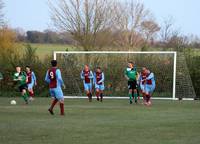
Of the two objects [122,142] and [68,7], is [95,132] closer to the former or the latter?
[122,142]

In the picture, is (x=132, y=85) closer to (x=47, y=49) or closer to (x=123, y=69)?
(x=123, y=69)

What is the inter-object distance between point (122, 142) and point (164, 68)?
74.6ft

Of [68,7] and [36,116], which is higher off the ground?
[68,7]

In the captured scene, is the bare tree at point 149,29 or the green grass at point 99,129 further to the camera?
the bare tree at point 149,29

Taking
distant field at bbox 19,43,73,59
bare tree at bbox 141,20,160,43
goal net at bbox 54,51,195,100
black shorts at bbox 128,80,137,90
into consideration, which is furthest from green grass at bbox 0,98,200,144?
bare tree at bbox 141,20,160,43

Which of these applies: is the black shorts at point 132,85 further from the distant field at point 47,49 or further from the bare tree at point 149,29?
the bare tree at point 149,29

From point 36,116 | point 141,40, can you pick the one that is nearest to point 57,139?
point 36,116

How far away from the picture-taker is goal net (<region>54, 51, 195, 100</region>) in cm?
3325

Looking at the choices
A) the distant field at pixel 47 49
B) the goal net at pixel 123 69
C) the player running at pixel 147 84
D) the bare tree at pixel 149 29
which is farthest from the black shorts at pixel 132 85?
the bare tree at pixel 149 29

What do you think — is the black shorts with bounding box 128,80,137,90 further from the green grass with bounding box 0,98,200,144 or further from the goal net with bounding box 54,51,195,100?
the green grass with bounding box 0,98,200,144

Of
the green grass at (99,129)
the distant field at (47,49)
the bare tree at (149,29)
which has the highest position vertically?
the bare tree at (149,29)

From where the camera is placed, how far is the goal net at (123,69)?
109 ft

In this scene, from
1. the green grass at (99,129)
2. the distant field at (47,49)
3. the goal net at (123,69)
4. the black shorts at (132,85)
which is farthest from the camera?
the distant field at (47,49)

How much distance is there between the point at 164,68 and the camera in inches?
1347
